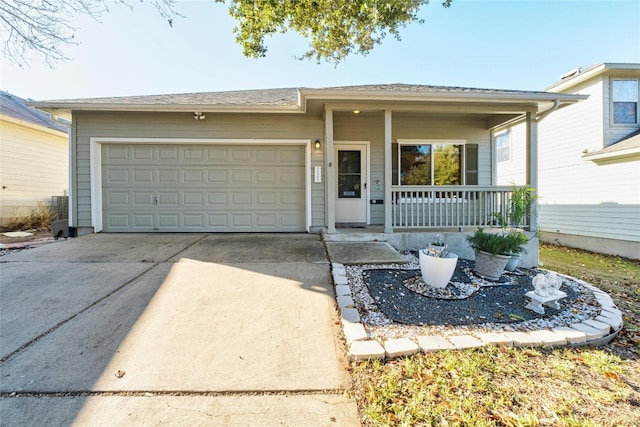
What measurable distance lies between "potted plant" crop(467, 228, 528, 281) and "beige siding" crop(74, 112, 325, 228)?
3445 mm

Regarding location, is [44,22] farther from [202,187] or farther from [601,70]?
[601,70]

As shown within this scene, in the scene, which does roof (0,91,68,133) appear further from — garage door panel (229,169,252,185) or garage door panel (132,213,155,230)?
garage door panel (229,169,252,185)

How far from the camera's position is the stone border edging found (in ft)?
7.83

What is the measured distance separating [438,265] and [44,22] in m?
8.52

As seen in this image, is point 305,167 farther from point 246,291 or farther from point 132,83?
point 132,83

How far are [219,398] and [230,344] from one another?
0.62 m

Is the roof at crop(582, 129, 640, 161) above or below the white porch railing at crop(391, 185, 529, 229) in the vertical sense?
above

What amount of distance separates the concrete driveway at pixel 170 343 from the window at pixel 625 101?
386 inches

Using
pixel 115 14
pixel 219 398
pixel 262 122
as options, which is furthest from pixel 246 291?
pixel 115 14

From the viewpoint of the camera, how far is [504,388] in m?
2.01

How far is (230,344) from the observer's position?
8.21 ft

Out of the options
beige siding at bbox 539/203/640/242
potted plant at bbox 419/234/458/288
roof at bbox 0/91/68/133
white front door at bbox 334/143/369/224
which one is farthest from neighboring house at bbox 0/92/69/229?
beige siding at bbox 539/203/640/242

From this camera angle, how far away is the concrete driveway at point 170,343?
71.4 inches

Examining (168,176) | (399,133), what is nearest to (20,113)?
(168,176)
